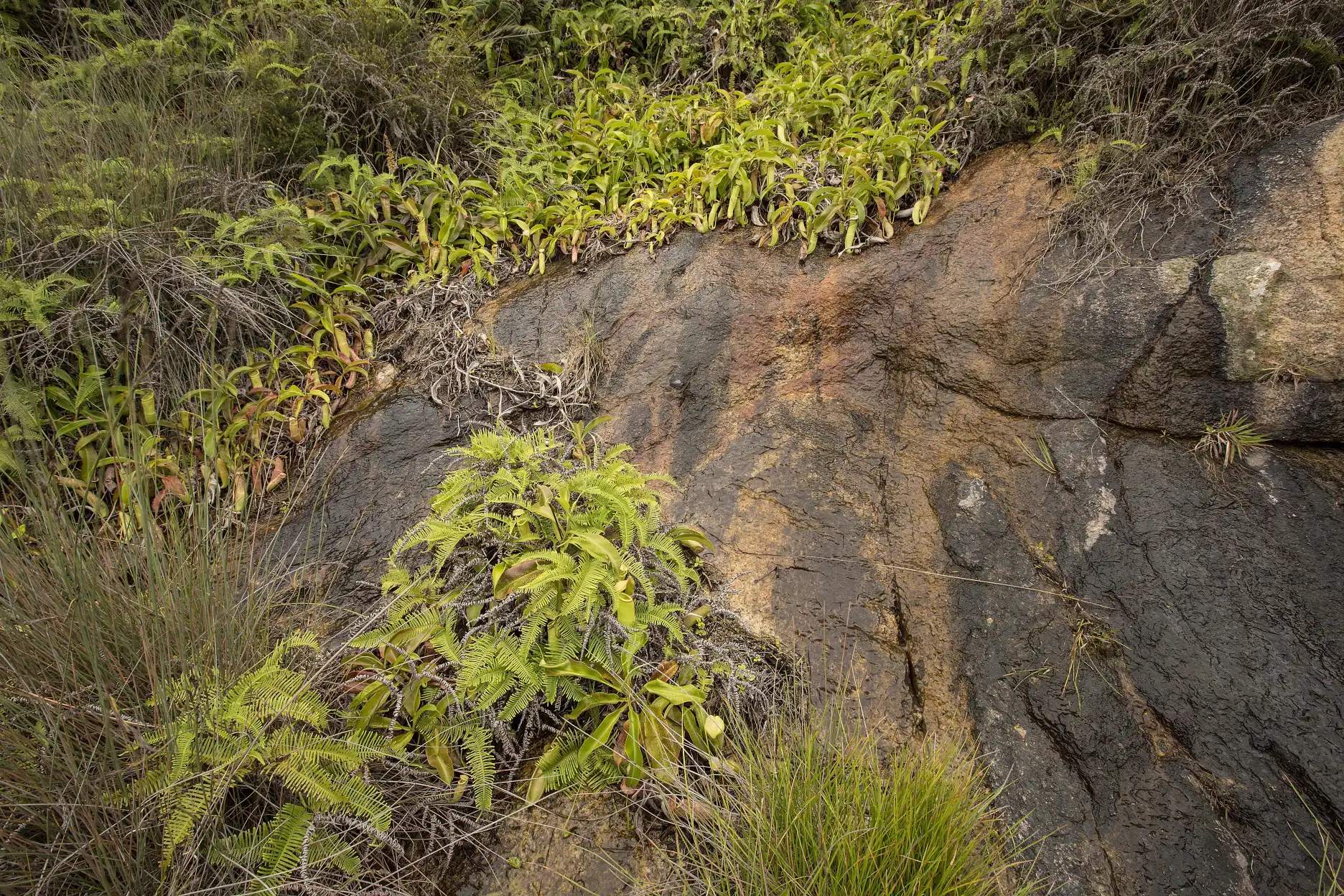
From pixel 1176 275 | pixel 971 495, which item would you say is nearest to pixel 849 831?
pixel 971 495

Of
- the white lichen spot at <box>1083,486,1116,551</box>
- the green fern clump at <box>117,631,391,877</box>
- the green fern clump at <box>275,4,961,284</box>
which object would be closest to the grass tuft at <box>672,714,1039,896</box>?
the green fern clump at <box>117,631,391,877</box>

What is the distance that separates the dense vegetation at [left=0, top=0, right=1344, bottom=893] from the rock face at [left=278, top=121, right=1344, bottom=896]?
280 mm

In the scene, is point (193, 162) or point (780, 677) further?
point (193, 162)

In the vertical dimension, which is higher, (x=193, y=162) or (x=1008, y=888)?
(x=193, y=162)

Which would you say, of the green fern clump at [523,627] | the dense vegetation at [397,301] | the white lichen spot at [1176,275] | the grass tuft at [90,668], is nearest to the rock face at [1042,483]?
the white lichen spot at [1176,275]

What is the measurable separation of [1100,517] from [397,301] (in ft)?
12.6

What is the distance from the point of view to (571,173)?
180 inches

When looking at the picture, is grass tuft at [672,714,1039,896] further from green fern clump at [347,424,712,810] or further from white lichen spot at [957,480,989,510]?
white lichen spot at [957,480,989,510]

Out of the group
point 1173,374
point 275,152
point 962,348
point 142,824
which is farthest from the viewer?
point 275,152

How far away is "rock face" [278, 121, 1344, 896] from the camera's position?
7.71 ft

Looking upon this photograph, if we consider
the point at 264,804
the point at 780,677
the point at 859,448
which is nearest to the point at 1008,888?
the point at 780,677

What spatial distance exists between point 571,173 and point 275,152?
184 cm

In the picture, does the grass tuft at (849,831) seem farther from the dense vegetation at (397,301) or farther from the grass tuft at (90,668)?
the grass tuft at (90,668)

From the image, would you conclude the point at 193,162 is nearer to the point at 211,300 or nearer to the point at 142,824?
the point at 211,300
